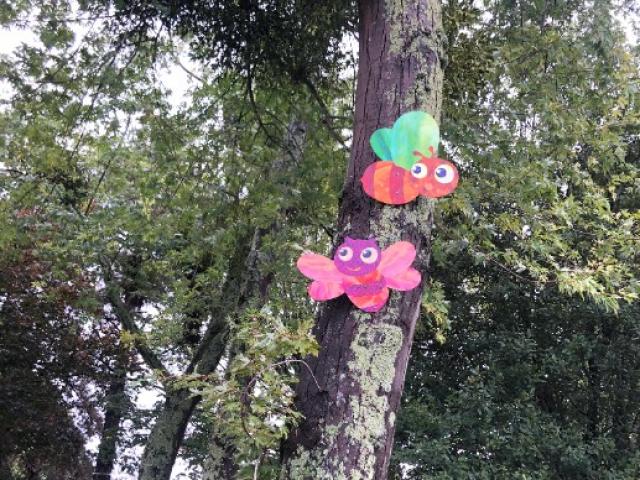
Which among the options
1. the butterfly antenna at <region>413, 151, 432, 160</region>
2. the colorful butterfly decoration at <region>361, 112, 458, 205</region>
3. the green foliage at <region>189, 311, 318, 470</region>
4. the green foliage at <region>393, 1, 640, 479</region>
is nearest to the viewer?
the green foliage at <region>189, 311, 318, 470</region>

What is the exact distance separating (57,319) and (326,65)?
5.93 m

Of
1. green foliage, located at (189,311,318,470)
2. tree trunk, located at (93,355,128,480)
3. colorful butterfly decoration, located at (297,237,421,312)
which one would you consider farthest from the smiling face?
tree trunk, located at (93,355,128,480)

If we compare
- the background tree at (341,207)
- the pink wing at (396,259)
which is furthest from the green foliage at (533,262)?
the pink wing at (396,259)

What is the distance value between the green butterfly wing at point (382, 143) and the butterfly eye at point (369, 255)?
0.30 m

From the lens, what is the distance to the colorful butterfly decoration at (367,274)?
1.49 m

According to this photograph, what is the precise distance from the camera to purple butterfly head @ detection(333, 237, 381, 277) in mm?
1509

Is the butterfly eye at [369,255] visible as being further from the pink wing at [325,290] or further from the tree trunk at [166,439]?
the tree trunk at [166,439]

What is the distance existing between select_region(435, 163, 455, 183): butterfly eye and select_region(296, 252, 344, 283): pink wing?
1.32 ft

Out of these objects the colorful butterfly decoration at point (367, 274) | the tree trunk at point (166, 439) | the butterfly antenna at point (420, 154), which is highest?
the butterfly antenna at point (420, 154)

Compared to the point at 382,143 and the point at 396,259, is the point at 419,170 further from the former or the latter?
the point at 396,259

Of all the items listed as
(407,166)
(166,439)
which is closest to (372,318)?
(407,166)

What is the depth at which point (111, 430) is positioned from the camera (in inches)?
319

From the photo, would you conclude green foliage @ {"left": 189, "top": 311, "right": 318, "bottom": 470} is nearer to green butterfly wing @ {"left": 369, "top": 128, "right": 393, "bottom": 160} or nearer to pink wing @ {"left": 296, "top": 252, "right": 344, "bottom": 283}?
pink wing @ {"left": 296, "top": 252, "right": 344, "bottom": 283}

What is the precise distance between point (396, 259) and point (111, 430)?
7747mm
